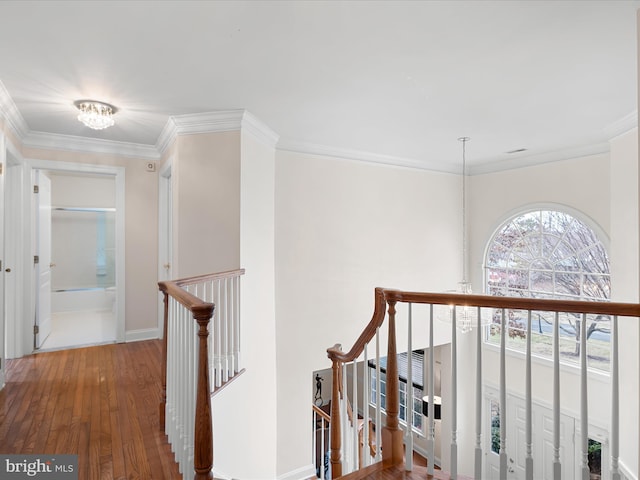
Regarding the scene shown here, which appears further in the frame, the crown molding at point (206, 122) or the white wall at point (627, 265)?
the crown molding at point (206, 122)

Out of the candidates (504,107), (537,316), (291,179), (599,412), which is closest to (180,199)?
(291,179)

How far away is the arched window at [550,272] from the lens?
453 cm

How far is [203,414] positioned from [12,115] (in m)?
3.40

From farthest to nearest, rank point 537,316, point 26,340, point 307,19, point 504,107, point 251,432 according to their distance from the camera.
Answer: point 537,316 < point 26,340 < point 251,432 < point 504,107 < point 307,19

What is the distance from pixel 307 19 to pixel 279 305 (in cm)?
310

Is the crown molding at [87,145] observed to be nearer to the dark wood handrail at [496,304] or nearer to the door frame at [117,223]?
the door frame at [117,223]

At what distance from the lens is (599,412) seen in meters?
4.37

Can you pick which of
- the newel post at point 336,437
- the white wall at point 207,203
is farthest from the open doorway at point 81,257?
the newel post at point 336,437

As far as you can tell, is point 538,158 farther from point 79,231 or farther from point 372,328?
point 79,231

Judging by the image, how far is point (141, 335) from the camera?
4492mm

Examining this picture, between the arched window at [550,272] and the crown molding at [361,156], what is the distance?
4.60ft

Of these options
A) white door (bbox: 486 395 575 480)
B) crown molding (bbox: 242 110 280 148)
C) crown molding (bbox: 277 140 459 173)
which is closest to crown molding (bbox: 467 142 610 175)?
crown molding (bbox: 277 140 459 173)

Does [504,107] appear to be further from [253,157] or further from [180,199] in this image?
[180,199]

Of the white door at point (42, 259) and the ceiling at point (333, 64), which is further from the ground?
the ceiling at point (333, 64)
